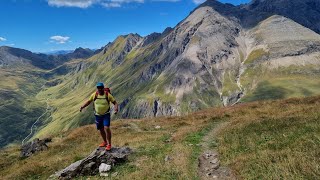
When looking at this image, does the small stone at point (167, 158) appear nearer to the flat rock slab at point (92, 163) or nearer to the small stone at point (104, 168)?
the flat rock slab at point (92, 163)

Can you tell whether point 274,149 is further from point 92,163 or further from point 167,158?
point 92,163

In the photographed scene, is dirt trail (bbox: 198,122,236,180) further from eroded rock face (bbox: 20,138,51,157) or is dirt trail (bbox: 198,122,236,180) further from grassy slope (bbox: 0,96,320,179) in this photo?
eroded rock face (bbox: 20,138,51,157)

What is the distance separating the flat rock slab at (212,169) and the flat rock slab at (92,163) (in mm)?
5100

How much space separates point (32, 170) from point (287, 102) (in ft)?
104

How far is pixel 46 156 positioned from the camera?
30.3 metres

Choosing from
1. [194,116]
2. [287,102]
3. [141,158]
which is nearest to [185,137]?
[141,158]

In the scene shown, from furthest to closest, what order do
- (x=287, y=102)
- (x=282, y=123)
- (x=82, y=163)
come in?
1. (x=287, y=102)
2. (x=282, y=123)
3. (x=82, y=163)

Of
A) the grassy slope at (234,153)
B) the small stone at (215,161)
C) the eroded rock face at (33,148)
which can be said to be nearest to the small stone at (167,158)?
the grassy slope at (234,153)

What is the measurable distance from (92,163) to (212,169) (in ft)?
22.9

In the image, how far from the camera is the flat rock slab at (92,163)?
20.1 m

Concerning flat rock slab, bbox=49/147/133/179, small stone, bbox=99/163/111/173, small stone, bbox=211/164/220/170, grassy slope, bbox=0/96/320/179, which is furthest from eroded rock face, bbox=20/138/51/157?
small stone, bbox=211/164/220/170

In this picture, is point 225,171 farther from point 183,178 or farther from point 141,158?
point 141,158

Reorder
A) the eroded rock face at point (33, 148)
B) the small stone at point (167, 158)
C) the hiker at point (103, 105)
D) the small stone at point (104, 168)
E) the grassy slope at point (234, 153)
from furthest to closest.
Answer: the eroded rock face at point (33, 148) < the hiker at point (103, 105) < the small stone at point (167, 158) < the small stone at point (104, 168) < the grassy slope at point (234, 153)

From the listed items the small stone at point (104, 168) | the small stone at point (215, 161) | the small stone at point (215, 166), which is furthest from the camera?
the small stone at point (104, 168)
